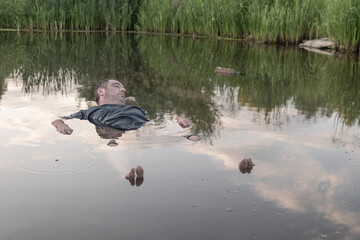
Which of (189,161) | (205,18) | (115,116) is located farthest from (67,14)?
(189,161)

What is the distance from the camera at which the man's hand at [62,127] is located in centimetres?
450

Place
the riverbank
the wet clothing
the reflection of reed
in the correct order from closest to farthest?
Answer: the wet clothing
the reflection of reed
the riverbank

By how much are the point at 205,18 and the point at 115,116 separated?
1081 cm

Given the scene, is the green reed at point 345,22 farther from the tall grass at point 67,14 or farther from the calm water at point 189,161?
the tall grass at point 67,14

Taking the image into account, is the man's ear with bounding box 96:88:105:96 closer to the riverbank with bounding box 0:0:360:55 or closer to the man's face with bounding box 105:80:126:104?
the man's face with bounding box 105:80:126:104

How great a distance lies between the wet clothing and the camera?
4.75m

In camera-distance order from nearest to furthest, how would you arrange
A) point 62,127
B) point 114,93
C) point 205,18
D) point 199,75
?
point 62,127
point 114,93
point 199,75
point 205,18

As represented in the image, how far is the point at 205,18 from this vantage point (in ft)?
49.4

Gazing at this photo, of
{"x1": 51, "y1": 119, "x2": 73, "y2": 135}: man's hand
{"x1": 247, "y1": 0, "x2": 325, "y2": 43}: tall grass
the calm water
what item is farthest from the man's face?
{"x1": 247, "y1": 0, "x2": 325, "y2": 43}: tall grass

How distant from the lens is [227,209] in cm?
288

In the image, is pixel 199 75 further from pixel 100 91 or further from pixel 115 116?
pixel 115 116

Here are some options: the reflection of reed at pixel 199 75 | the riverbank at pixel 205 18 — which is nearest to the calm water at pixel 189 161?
the reflection of reed at pixel 199 75

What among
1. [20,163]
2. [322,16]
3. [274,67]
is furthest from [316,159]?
[322,16]

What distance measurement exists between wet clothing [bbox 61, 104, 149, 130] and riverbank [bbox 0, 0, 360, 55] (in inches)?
275
